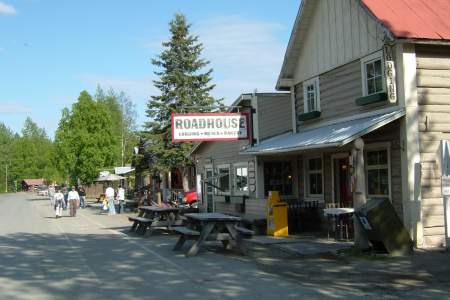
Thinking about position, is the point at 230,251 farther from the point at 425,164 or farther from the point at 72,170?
the point at 72,170

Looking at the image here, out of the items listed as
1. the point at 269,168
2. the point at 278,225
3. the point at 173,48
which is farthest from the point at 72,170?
the point at 278,225

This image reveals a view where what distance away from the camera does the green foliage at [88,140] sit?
172 feet

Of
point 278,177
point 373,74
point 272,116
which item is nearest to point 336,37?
point 373,74

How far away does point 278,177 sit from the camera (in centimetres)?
2089

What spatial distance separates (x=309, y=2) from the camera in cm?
1731

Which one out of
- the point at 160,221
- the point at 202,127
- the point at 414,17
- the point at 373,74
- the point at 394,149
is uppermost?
the point at 414,17

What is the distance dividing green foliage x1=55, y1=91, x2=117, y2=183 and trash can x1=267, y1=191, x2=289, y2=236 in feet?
124

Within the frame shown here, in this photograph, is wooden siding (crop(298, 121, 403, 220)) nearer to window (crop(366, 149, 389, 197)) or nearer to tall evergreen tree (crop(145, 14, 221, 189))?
window (crop(366, 149, 389, 197))

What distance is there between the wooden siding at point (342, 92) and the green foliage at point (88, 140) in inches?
1465

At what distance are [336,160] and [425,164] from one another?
4034 mm

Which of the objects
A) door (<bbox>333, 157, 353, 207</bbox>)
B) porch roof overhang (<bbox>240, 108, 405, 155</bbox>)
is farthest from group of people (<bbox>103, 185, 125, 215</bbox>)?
door (<bbox>333, 157, 353, 207</bbox>)

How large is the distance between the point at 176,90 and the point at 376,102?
26.0 metres

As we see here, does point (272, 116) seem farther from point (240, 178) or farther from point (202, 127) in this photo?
point (202, 127)

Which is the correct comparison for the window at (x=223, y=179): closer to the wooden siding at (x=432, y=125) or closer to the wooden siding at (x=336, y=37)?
the wooden siding at (x=336, y=37)
